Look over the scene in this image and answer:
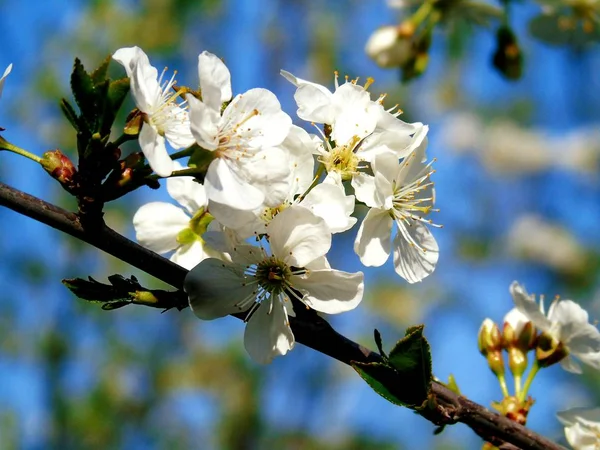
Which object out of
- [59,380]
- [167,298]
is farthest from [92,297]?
[59,380]

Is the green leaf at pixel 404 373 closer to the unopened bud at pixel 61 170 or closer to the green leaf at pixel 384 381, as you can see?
the green leaf at pixel 384 381

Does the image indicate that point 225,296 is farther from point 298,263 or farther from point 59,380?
point 59,380

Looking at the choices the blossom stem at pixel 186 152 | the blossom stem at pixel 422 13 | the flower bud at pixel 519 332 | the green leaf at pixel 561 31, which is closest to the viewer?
the blossom stem at pixel 186 152

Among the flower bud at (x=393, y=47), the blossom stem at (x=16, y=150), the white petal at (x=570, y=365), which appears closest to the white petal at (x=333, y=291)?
the blossom stem at (x=16, y=150)

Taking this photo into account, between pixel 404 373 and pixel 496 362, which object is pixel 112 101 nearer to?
pixel 404 373

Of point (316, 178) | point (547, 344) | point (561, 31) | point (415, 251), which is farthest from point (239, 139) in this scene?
point (561, 31)

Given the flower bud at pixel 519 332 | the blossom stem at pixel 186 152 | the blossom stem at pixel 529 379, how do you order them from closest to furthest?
1. the blossom stem at pixel 186 152
2. the blossom stem at pixel 529 379
3. the flower bud at pixel 519 332
